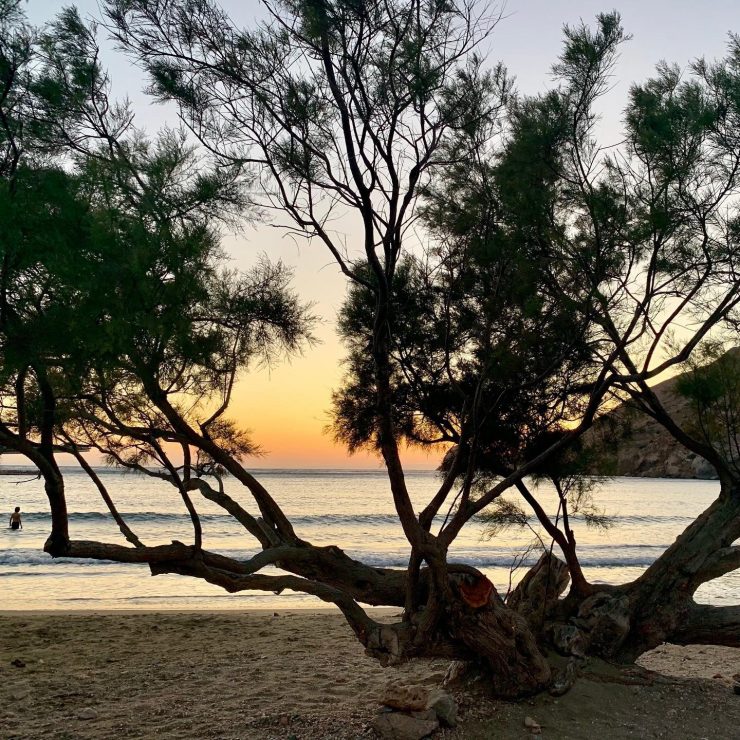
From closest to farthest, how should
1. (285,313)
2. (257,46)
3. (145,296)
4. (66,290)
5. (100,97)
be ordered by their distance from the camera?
(145,296) → (66,290) → (257,46) → (100,97) → (285,313)

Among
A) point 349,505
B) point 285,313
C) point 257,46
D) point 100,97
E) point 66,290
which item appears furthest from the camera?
A: point 349,505

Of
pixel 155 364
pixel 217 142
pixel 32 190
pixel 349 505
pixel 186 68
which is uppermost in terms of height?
pixel 186 68

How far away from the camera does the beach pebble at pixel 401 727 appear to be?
5582mm

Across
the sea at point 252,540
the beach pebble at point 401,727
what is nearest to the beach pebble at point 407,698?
the beach pebble at point 401,727

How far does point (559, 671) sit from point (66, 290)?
473 cm

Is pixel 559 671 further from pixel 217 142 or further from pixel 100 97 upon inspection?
pixel 100 97

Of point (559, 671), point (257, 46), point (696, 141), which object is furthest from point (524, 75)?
point (559, 671)

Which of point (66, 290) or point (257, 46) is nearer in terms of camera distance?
point (66, 290)

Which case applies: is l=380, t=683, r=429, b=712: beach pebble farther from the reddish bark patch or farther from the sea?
the sea

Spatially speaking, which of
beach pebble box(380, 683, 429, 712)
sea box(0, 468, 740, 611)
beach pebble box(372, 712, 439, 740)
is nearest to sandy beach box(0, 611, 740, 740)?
beach pebble box(372, 712, 439, 740)

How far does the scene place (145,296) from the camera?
438 cm

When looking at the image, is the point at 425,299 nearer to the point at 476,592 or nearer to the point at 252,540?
the point at 476,592

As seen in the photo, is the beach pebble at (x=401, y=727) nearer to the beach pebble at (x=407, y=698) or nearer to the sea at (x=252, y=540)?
the beach pebble at (x=407, y=698)

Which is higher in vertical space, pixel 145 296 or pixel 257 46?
pixel 257 46
